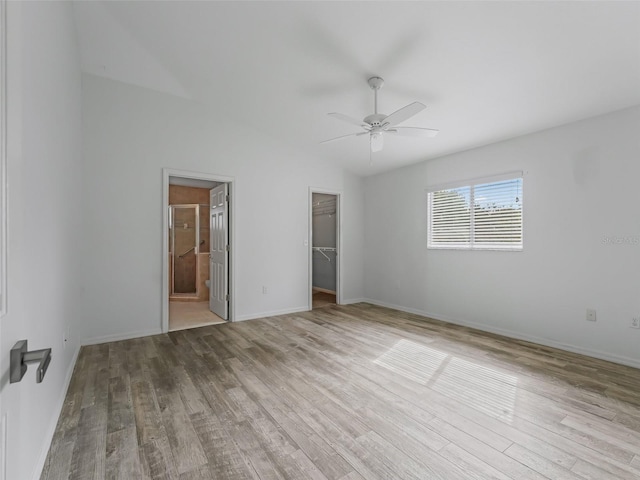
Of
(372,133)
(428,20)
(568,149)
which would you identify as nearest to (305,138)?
(372,133)

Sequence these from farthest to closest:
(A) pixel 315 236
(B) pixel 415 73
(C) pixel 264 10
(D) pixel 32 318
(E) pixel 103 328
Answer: (A) pixel 315 236, (E) pixel 103 328, (B) pixel 415 73, (C) pixel 264 10, (D) pixel 32 318

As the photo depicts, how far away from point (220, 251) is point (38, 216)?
3.15 metres

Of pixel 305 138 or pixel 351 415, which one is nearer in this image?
pixel 351 415

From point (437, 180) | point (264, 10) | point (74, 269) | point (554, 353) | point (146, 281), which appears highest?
point (264, 10)

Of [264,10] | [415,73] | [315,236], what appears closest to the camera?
[264,10]

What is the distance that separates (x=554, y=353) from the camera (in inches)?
132

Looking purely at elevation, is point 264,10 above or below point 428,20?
above

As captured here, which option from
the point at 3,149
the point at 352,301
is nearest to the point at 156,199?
the point at 3,149

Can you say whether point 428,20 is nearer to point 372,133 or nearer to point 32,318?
point 372,133

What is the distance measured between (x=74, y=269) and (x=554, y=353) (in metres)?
5.14

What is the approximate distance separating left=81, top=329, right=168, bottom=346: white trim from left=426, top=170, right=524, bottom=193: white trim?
449cm

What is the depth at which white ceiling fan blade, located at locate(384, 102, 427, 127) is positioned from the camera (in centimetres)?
255

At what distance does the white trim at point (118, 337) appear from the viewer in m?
3.57

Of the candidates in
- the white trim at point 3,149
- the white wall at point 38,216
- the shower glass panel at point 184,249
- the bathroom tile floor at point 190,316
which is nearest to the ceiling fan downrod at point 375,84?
the white wall at point 38,216
